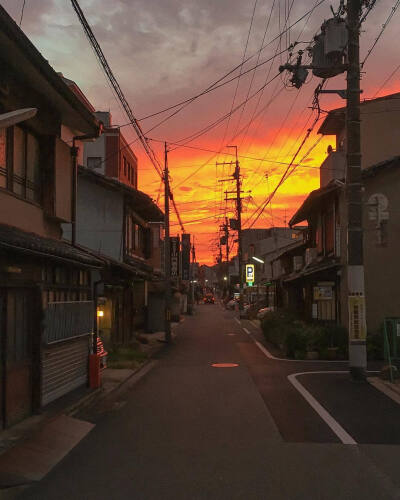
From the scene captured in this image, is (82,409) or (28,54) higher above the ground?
(28,54)

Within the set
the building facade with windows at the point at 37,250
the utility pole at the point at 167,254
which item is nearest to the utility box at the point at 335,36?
the building facade with windows at the point at 37,250

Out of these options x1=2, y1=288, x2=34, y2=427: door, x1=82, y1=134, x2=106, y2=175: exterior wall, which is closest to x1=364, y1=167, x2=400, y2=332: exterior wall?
x1=2, y1=288, x2=34, y2=427: door

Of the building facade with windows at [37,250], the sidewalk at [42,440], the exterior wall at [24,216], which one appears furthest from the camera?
the exterior wall at [24,216]

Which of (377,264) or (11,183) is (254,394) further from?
(377,264)

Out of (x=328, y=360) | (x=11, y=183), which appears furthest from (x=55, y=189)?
(x=328, y=360)

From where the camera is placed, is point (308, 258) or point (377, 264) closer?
point (377, 264)

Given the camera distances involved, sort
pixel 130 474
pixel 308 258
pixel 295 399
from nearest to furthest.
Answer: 1. pixel 130 474
2. pixel 295 399
3. pixel 308 258

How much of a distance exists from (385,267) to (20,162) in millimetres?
13908

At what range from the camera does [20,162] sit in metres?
11.1

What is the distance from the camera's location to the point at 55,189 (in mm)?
12289

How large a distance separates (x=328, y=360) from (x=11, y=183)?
12.7 meters

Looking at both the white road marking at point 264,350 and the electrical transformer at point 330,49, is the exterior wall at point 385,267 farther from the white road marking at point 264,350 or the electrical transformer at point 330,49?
the electrical transformer at point 330,49

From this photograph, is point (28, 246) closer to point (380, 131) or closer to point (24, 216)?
point (24, 216)

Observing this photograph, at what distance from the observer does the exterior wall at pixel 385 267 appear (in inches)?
776
